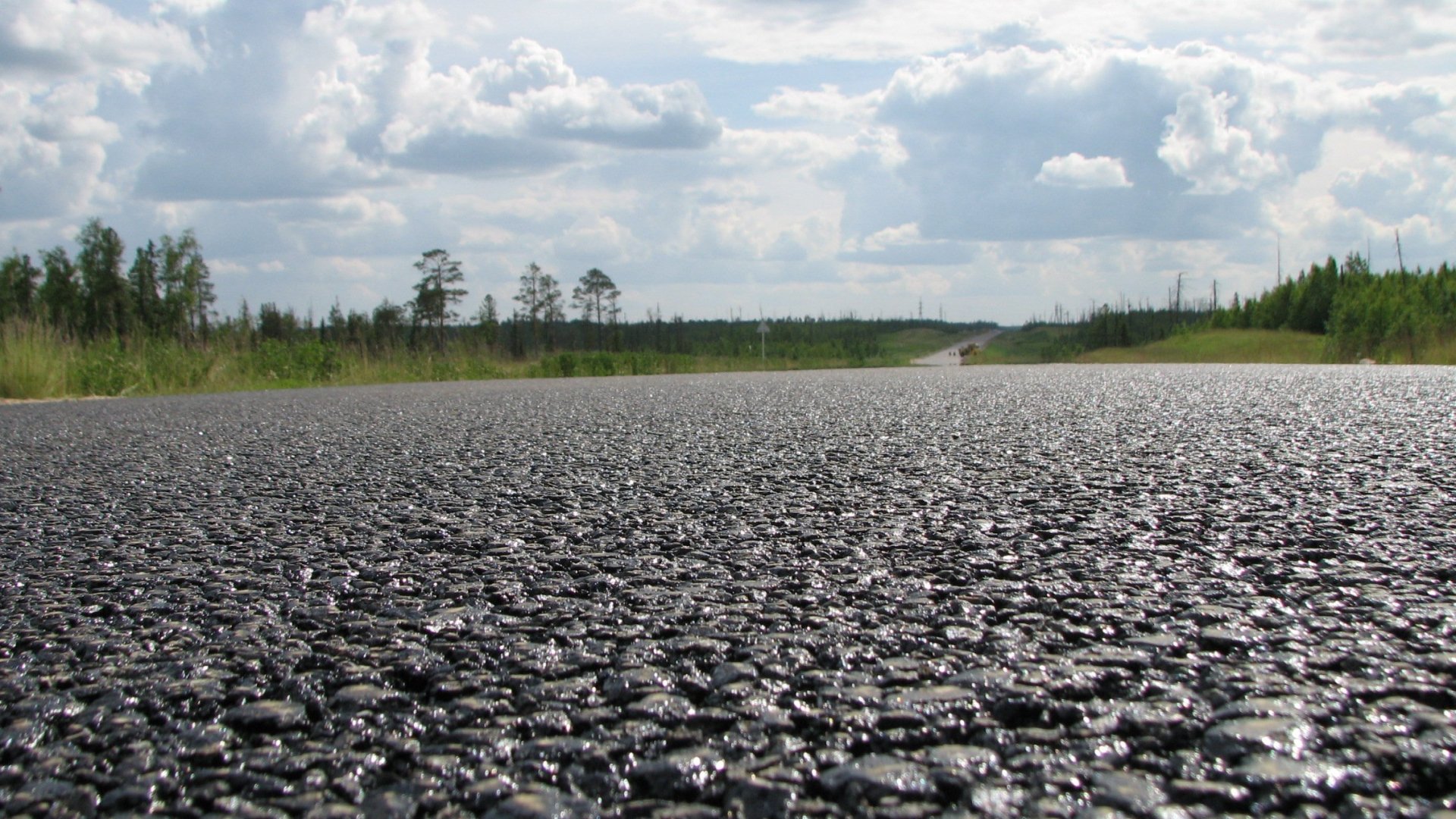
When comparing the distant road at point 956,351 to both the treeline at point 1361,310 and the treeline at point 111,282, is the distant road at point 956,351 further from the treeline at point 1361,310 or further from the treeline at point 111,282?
the treeline at point 111,282

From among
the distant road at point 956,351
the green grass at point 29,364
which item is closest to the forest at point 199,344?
the green grass at point 29,364

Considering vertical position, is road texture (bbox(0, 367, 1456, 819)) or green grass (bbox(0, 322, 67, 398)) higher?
green grass (bbox(0, 322, 67, 398))

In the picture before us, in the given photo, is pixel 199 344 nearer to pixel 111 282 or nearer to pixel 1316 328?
pixel 111 282

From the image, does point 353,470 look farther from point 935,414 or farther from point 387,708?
point 935,414

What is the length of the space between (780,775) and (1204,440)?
3.18 metres

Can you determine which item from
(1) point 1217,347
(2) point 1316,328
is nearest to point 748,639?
(1) point 1217,347

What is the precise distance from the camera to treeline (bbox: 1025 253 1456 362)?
2170 centimetres

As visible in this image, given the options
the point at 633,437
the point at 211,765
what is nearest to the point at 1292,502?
the point at 211,765

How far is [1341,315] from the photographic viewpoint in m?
46.1

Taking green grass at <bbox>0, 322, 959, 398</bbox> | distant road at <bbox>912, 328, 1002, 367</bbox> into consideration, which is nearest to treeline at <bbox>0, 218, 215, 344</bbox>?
green grass at <bbox>0, 322, 959, 398</bbox>

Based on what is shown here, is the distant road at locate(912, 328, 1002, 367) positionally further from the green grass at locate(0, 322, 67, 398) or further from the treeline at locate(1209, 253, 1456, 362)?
the green grass at locate(0, 322, 67, 398)

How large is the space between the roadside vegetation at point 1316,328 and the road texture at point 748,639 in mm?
18399

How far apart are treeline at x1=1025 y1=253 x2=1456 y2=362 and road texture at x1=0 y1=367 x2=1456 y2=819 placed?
20.4m

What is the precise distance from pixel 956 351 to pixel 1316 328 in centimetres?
7129
